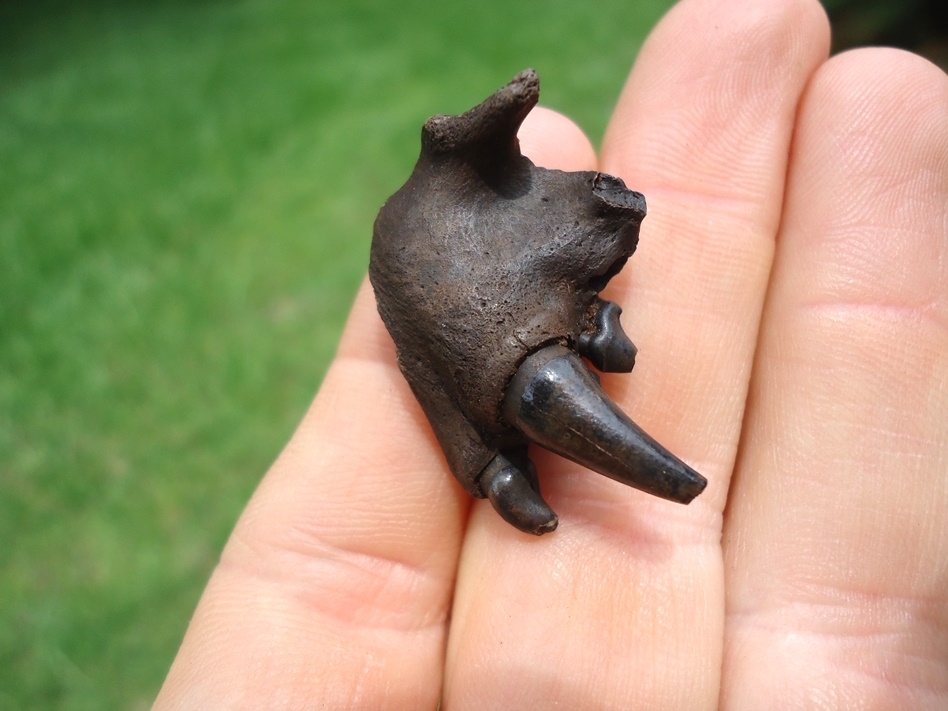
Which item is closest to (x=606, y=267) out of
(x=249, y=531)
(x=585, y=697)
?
(x=585, y=697)

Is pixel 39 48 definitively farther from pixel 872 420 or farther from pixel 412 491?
pixel 872 420

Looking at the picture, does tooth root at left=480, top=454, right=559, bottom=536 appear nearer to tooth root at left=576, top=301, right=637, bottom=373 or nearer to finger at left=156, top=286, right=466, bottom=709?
finger at left=156, top=286, right=466, bottom=709

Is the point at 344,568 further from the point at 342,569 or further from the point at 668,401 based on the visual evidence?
the point at 668,401

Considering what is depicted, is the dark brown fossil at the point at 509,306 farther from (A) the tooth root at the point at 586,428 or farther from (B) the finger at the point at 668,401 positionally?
(B) the finger at the point at 668,401

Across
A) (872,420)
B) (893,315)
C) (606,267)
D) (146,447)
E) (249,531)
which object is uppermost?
(606,267)

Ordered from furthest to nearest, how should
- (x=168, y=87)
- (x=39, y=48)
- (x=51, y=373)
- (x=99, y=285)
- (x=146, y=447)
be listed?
1. (x=39, y=48)
2. (x=168, y=87)
3. (x=99, y=285)
4. (x=51, y=373)
5. (x=146, y=447)

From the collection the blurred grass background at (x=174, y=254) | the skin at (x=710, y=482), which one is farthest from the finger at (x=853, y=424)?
the blurred grass background at (x=174, y=254)
